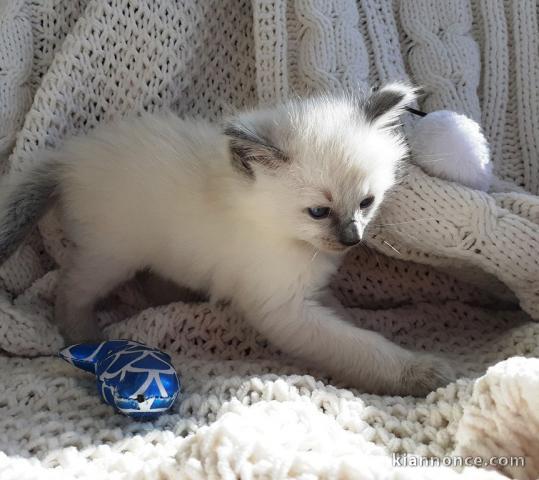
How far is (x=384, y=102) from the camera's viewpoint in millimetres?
1171

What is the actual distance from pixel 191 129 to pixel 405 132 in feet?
1.59

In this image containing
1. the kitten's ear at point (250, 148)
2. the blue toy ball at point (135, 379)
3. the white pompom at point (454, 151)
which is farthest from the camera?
the white pompom at point (454, 151)

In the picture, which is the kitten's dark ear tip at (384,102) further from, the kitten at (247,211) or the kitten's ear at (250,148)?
the kitten's ear at (250,148)

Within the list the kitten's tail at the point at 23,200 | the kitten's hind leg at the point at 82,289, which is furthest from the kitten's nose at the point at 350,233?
the kitten's tail at the point at 23,200

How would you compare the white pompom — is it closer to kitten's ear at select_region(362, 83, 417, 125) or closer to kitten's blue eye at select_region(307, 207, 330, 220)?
kitten's ear at select_region(362, 83, 417, 125)

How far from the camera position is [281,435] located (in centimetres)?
78

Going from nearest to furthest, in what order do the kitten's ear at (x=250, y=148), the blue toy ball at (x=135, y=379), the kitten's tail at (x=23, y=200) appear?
the blue toy ball at (x=135, y=379), the kitten's ear at (x=250, y=148), the kitten's tail at (x=23, y=200)

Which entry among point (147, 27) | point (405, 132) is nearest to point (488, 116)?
point (405, 132)

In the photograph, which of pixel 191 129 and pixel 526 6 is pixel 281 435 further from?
pixel 526 6

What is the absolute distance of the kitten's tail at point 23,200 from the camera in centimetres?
128

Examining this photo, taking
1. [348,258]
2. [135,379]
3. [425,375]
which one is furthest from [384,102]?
[135,379]

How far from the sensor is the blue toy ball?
954 mm

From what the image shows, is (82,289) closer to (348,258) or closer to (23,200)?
(23,200)

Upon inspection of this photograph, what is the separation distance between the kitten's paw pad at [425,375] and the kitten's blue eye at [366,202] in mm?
310
